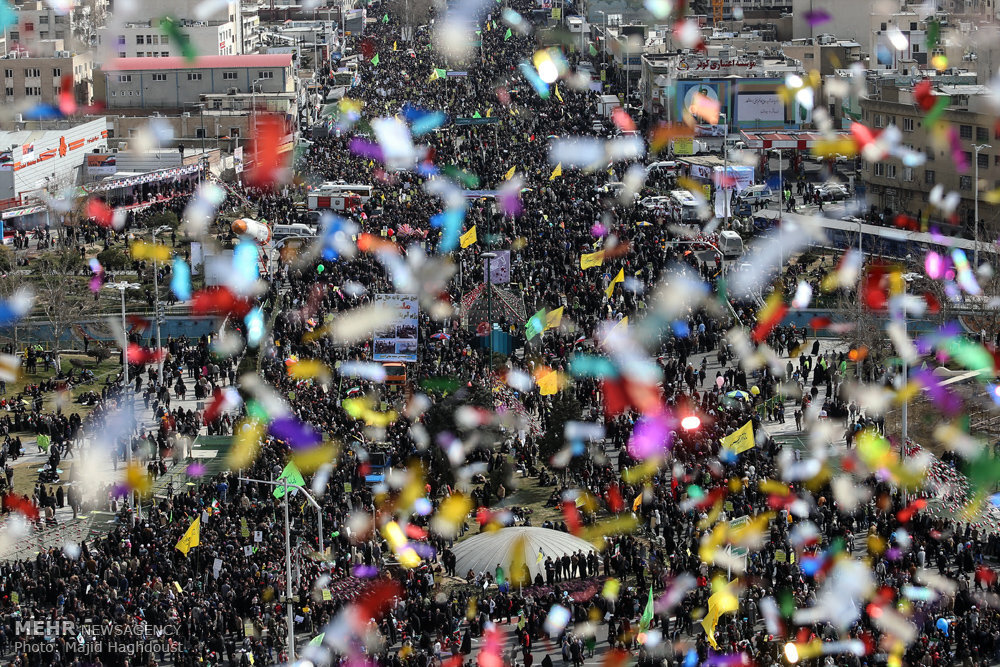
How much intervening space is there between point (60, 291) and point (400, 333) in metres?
11.9

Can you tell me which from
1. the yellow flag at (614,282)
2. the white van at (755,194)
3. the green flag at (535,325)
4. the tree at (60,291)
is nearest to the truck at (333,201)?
the tree at (60,291)

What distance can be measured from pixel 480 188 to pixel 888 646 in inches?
1685

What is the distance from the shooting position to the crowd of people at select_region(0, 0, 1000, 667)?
25.4m

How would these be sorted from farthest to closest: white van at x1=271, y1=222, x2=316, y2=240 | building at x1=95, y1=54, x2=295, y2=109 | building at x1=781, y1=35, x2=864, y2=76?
building at x1=95, y1=54, x2=295, y2=109 < building at x1=781, y1=35, x2=864, y2=76 < white van at x1=271, y1=222, x2=316, y2=240

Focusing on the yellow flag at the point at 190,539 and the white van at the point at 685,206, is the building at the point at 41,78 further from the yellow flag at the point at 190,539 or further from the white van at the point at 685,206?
the yellow flag at the point at 190,539

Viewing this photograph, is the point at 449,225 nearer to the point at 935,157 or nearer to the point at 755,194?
the point at 755,194

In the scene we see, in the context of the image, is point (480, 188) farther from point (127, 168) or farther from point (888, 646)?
point (888, 646)

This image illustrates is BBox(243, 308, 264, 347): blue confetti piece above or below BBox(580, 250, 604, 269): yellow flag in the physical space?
below

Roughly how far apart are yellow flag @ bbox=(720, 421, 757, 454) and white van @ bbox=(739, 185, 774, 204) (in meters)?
31.1

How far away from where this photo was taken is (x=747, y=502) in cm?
2934

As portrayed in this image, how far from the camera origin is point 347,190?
6238 centimetres

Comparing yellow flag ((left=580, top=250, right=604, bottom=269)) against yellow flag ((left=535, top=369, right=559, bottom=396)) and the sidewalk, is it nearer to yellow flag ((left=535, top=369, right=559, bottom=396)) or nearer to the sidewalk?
yellow flag ((left=535, top=369, right=559, bottom=396))

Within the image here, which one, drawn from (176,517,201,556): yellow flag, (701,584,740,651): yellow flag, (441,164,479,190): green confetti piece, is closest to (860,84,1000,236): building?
(441,164,479,190): green confetti piece

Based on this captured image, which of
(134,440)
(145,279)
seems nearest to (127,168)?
(145,279)
